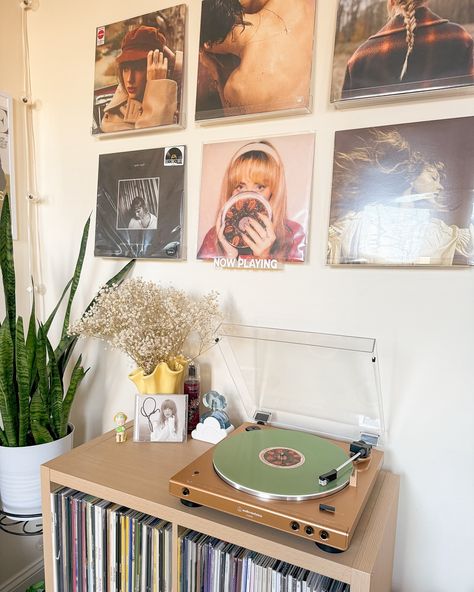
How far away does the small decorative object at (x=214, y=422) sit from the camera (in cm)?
117

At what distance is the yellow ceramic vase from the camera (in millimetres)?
1194

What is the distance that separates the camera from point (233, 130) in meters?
1.26

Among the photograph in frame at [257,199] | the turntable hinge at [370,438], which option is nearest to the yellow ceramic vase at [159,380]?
the photograph in frame at [257,199]

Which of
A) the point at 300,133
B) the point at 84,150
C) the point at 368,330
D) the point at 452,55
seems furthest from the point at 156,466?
the point at 452,55

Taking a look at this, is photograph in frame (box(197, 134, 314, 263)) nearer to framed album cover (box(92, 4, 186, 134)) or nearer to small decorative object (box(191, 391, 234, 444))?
framed album cover (box(92, 4, 186, 134))

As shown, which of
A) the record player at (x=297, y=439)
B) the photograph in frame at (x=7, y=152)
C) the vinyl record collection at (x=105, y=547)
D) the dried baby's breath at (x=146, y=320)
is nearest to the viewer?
the record player at (x=297, y=439)

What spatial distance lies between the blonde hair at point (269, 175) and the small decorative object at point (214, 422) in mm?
477

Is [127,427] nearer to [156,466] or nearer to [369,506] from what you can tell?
[156,466]

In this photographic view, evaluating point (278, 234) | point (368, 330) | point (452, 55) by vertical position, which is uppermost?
point (452, 55)

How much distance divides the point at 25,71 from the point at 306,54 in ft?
3.77

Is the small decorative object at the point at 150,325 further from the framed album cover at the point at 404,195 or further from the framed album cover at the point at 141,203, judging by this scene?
the framed album cover at the point at 404,195

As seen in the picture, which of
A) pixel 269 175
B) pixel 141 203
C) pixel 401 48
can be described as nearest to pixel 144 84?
pixel 141 203

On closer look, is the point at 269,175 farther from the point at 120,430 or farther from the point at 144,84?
the point at 120,430

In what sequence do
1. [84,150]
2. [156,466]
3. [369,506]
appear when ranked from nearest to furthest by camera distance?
1. [369,506]
2. [156,466]
3. [84,150]
